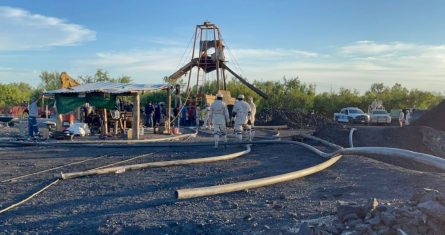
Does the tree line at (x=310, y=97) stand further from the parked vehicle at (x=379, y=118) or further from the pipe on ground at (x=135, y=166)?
the pipe on ground at (x=135, y=166)

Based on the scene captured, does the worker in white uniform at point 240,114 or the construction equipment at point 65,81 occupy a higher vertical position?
the construction equipment at point 65,81

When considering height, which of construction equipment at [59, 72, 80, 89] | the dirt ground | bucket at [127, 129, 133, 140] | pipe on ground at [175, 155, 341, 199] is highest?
construction equipment at [59, 72, 80, 89]

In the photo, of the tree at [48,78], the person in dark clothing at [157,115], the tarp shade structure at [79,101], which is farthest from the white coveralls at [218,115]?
the tree at [48,78]

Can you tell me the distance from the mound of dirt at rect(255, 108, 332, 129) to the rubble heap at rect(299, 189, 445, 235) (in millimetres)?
32210

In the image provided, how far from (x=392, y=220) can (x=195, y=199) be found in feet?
12.2

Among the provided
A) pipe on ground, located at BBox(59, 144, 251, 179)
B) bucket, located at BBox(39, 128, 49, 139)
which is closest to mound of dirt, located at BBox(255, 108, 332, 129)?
bucket, located at BBox(39, 128, 49, 139)

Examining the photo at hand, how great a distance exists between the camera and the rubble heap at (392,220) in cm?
560

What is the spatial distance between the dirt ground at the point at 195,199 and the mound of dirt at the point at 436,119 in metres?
15.1

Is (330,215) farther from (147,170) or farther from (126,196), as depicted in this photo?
(147,170)

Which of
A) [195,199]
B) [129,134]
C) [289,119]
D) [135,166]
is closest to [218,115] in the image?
[129,134]

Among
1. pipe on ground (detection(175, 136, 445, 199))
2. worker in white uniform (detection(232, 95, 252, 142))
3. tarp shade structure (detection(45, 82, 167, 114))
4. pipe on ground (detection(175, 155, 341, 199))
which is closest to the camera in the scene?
pipe on ground (detection(175, 155, 341, 199))

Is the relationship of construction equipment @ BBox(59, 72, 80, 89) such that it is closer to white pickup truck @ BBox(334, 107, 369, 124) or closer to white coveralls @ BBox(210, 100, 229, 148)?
white coveralls @ BBox(210, 100, 229, 148)

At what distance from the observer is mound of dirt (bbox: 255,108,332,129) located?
39812 millimetres

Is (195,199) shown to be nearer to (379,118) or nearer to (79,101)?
(79,101)
